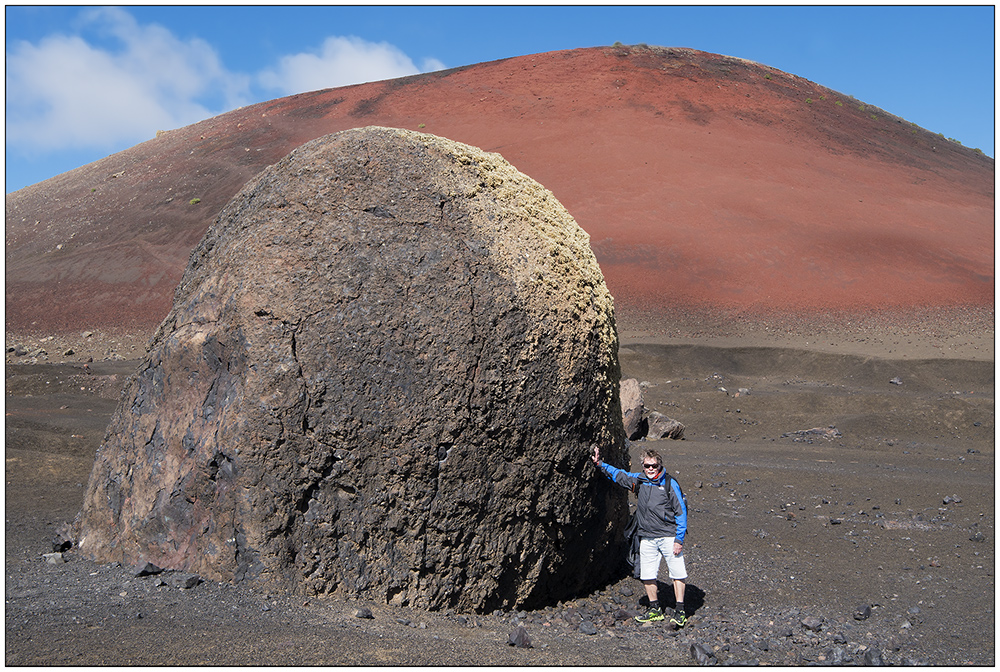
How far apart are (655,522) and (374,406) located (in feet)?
5.05

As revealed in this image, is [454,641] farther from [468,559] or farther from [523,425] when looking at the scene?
[523,425]

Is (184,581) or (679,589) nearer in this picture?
(184,581)

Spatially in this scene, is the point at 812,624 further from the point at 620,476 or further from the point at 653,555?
the point at 620,476

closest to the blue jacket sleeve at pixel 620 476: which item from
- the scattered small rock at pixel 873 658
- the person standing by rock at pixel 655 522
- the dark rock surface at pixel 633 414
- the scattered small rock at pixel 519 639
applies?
the person standing by rock at pixel 655 522

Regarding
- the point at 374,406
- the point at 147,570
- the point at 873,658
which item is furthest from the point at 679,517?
the point at 147,570

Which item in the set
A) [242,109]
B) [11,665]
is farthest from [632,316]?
[242,109]

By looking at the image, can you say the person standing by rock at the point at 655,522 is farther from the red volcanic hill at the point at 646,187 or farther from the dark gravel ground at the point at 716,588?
the red volcanic hill at the point at 646,187

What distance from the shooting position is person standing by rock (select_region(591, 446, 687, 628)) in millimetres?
3770

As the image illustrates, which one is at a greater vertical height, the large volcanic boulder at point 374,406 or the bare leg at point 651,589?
the large volcanic boulder at point 374,406

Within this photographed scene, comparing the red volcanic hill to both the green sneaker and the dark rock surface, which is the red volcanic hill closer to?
the dark rock surface

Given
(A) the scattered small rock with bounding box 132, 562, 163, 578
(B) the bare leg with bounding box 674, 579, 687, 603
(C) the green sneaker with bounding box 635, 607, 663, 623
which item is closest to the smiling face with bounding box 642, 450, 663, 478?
(B) the bare leg with bounding box 674, 579, 687, 603

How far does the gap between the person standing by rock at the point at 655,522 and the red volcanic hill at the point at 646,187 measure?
1328 cm

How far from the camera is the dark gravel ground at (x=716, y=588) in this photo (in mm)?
2910

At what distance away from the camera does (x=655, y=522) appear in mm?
3818
